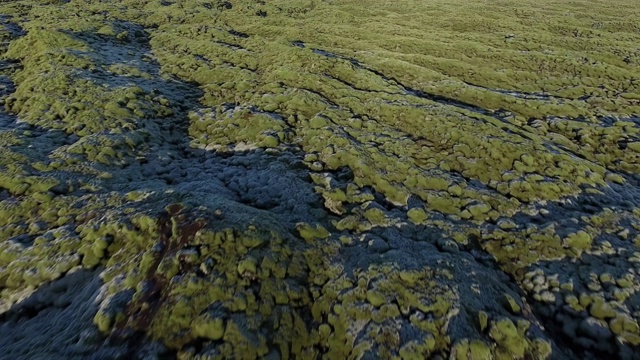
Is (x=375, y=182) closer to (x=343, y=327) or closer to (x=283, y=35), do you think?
(x=343, y=327)

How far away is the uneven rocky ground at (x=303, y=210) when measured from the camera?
27.9 feet

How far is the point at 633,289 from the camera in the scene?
10383 mm

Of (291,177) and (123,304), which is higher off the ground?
(123,304)

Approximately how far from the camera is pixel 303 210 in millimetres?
13211

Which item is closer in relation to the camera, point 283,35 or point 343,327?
point 343,327

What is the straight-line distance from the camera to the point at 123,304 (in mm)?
8305

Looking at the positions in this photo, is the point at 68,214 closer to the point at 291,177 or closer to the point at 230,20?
the point at 291,177

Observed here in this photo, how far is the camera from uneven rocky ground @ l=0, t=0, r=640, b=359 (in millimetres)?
8516

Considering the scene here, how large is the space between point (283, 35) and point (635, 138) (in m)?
34.0

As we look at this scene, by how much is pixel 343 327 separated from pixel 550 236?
28.1 feet

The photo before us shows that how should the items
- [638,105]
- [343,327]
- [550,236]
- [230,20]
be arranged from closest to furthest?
[343,327] < [550,236] < [638,105] < [230,20]

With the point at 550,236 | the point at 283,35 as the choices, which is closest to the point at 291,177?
the point at 550,236

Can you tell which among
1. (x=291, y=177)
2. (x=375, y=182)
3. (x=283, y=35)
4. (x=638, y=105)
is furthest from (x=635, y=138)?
(x=283, y=35)

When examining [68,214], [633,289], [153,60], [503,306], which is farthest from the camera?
[153,60]
